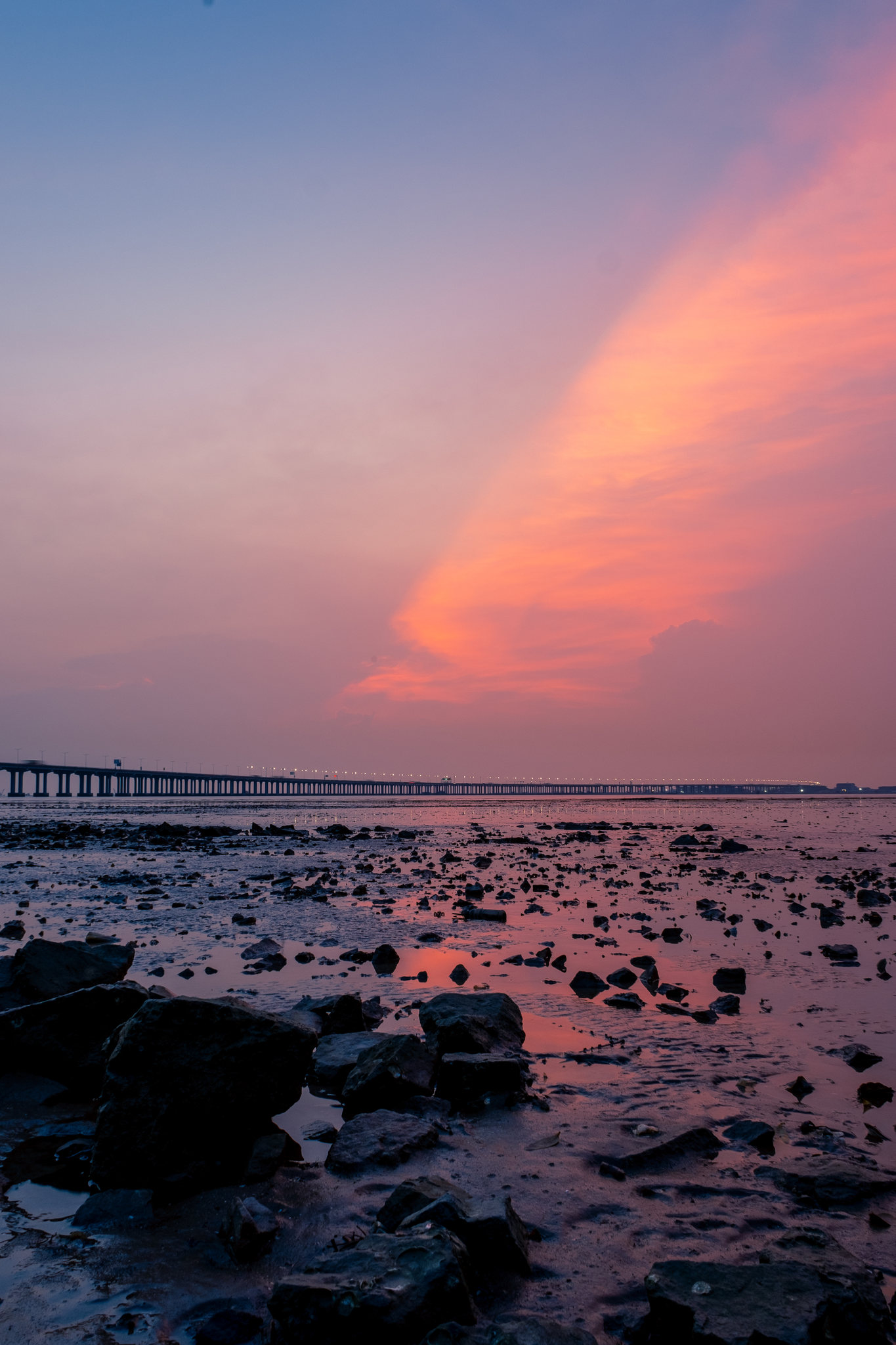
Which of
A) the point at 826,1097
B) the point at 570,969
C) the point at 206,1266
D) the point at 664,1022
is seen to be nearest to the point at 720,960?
the point at 570,969

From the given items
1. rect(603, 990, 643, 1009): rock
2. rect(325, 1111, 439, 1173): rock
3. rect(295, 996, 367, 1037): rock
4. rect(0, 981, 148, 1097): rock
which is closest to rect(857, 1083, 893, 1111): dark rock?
rect(603, 990, 643, 1009): rock

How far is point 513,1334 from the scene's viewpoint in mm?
3734

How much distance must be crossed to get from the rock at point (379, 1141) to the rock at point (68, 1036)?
265 centimetres

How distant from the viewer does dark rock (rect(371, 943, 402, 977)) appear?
40.5 ft

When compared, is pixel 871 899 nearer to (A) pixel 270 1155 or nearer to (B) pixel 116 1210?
(A) pixel 270 1155

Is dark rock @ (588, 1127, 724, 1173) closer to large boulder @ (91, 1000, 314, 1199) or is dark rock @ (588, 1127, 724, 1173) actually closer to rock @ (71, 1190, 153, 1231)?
large boulder @ (91, 1000, 314, 1199)

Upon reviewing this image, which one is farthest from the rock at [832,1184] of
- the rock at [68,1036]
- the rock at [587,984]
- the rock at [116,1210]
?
the rock at [68,1036]

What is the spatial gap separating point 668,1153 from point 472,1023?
244cm

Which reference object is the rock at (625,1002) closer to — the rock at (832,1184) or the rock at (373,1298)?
the rock at (832,1184)

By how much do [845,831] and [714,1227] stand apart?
53.6 meters

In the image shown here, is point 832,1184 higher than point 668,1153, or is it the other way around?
point 832,1184

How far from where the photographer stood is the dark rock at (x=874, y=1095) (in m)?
6.91

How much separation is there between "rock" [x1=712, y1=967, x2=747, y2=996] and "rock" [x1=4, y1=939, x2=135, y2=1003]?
301 inches

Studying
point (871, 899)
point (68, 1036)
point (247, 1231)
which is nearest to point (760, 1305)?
point (247, 1231)
